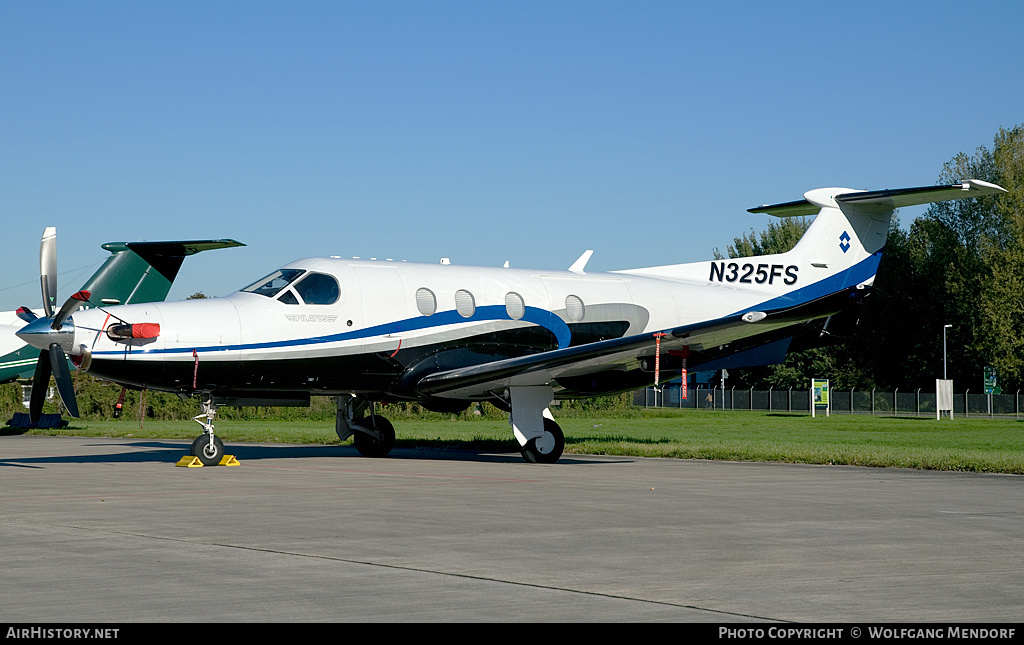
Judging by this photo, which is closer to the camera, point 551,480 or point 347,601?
point 347,601

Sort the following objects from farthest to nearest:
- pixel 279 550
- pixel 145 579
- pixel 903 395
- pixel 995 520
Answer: pixel 903 395, pixel 995 520, pixel 279 550, pixel 145 579

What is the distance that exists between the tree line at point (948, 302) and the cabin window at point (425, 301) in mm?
54545

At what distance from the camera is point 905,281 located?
77.8 meters

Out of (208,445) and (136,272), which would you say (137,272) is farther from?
(208,445)

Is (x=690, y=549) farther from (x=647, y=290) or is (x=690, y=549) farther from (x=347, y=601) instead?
(x=647, y=290)

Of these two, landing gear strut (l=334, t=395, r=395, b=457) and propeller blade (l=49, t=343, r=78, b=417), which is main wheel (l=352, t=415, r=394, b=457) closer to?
landing gear strut (l=334, t=395, r=395, b=457)

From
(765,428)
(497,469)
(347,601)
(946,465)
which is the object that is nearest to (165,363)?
(497,469)

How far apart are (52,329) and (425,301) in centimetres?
645

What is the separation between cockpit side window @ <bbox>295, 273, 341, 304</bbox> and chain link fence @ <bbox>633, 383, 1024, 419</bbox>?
153 ft

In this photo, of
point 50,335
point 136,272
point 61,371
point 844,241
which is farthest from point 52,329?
point 844,241

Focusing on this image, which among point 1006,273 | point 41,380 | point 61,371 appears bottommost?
point 41,380

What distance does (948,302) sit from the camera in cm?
7344

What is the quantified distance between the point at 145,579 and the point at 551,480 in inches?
367

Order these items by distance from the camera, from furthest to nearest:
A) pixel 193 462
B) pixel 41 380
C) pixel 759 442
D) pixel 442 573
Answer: pixel 759 442 → pixel 193 462 → pixel 41 380 → pixel 442 573
